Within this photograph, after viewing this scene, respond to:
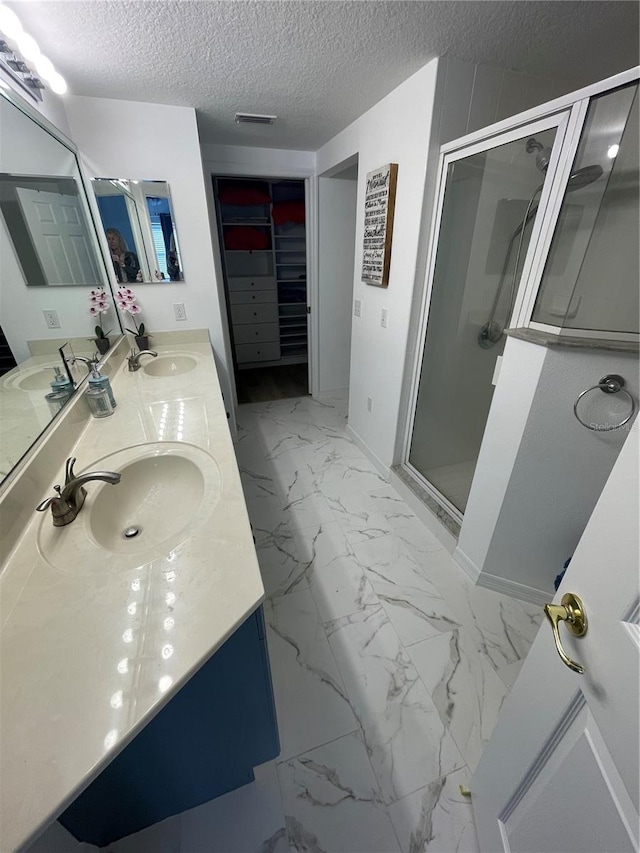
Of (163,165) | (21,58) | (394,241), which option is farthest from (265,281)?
(21,58)

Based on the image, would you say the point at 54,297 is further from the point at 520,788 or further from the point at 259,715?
the point at 520,788

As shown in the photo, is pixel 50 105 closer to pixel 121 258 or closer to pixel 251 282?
pixel 121 258

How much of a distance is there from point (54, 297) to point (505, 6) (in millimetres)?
1852

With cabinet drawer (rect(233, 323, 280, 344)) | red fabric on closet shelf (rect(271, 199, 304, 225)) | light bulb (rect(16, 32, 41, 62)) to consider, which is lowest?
cabinet drawer (rect(233, 323, 280, 344))

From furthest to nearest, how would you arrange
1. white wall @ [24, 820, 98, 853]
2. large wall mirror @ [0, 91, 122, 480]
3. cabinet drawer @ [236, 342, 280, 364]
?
cabinet drawer @ [236, 342, 280, 364] < large wall mirror @ [0, 91, 122, 480] < white wall @ [24, 820, 98, 853]

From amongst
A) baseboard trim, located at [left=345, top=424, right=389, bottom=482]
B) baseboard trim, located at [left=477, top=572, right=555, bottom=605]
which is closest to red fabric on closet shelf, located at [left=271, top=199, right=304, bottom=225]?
baseboard trim, located at [left=345, top=424, right=389, bottom=482]

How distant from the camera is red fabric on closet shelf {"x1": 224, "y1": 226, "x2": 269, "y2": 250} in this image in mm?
3686

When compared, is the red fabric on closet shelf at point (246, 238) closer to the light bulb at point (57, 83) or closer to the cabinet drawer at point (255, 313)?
the cabinet drawer at point (255, 313)

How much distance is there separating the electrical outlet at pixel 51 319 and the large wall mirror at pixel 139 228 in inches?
34.3

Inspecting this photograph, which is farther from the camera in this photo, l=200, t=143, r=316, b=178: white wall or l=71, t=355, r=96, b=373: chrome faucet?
l=200, t=143, r=316, b=178: white wall

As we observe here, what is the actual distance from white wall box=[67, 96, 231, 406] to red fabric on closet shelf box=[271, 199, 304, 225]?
6.61 ft

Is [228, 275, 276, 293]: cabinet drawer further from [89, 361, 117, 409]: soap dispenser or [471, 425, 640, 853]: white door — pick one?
[471, 425, 640, 853]: white door

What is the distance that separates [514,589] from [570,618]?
1.20 meters

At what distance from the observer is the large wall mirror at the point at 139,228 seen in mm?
1881
